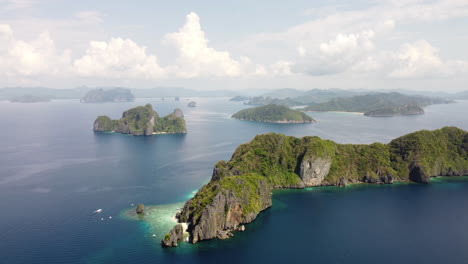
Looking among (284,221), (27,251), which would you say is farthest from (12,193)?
(284,221)

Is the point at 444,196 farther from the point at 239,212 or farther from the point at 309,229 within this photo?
the point at 239,212

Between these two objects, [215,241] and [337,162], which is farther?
[337,162]

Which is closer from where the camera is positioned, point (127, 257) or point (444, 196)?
point (127, 257)

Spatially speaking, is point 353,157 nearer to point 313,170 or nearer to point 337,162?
point 337,162

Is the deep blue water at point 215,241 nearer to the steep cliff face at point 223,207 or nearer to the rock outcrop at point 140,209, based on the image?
the steep cliff face at point 223,207

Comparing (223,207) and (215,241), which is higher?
(223,207)

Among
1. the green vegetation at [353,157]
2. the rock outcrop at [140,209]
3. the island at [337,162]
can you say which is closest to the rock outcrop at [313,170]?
the island at [337,162]

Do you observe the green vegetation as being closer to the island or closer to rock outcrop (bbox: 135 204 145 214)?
the island

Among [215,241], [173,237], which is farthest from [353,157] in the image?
[173,237]
